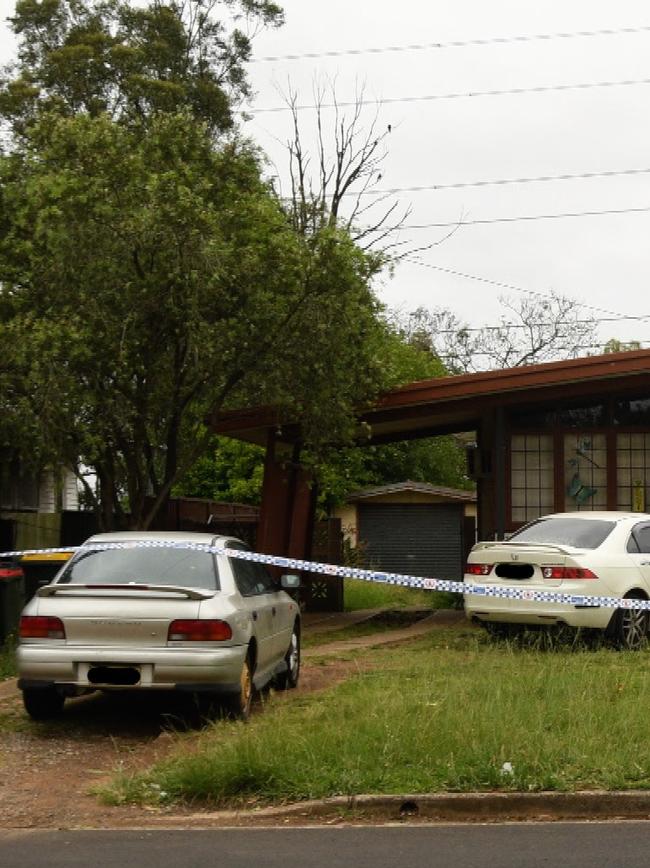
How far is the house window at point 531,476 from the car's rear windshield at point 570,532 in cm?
480

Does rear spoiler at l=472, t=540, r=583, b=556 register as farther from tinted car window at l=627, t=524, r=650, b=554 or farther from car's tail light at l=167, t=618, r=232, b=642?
car's tail light at l=167, t=618, r=232, b=642

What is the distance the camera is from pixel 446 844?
6.93 metres

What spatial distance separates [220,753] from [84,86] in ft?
98.1

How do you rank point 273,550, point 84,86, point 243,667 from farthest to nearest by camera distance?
point 84,86, point 273,550, point 243,667

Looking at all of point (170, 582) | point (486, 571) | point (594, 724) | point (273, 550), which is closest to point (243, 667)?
point (170, 582)

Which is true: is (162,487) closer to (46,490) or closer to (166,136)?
(166,136)

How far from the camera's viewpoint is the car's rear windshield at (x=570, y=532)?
14.4 meters

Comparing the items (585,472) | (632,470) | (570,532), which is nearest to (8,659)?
(570,532)

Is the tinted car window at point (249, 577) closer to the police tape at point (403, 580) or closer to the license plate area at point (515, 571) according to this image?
the police tape at point (403, 580)

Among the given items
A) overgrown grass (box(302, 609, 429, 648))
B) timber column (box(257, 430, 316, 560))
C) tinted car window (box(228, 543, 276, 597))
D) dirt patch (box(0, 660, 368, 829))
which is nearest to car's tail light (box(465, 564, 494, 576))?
dirt patch (box(0, 660, 368, 829))

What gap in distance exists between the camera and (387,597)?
2730 centimetres

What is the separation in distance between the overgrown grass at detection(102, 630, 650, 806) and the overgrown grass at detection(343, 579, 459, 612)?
1319 centimetres

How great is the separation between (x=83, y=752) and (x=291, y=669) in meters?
3.08

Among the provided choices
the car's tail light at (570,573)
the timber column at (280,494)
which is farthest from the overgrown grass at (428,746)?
the timber column at (280,494)
